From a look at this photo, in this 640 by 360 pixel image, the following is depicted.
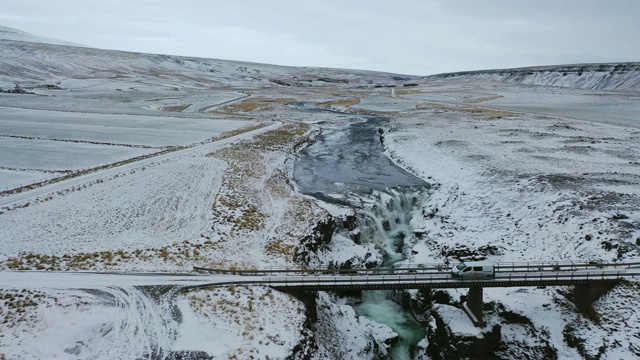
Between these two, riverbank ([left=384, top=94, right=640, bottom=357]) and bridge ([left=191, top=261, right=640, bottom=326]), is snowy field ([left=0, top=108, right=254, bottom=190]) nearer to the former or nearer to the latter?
bridge ([left=191, top=261, right=640, bottom=326])

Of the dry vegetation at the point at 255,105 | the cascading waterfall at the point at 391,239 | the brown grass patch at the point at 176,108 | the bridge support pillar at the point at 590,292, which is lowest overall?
the cascading waterfall at the point at 391,239

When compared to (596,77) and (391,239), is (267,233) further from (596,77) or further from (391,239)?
(596,77)

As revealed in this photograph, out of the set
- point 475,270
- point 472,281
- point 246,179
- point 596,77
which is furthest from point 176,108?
point 596,77

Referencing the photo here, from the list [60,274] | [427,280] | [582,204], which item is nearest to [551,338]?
[427,280]

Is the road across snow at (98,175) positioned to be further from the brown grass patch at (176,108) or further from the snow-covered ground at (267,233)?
the brown grass patch at (176,108)

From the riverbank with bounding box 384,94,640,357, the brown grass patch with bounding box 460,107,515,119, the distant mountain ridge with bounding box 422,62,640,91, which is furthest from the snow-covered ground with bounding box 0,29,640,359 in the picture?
the distant mountain ridge with bounding box 422,62,640,91

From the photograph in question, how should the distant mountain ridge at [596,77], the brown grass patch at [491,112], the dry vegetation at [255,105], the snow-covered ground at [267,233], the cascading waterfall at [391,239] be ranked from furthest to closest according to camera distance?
the distant mountain ridge at [596,77] → the dry vegetation at [255,105] → the brown grass patch at [491,112] → the cascading waterfall at [391,239] → the snow-covered ground at [267,233]

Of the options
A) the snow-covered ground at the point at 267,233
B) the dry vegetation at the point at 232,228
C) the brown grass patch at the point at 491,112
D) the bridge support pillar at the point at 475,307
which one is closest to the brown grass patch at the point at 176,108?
the snow-covered ground at the point at 267,233
